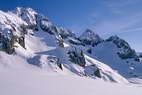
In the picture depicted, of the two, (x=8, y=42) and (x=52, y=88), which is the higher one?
(x=8, y=42)

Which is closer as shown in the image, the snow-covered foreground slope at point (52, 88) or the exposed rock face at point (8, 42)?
the snow-covered foreground slope at point (52, 88)

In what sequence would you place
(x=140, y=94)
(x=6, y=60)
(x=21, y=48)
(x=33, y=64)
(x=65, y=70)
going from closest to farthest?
1. (x=140, y=94)
2. (x=6, y=60)
3. (x=33, y=64)
4. (x=65, y=70)
5. (x=21, y=48)

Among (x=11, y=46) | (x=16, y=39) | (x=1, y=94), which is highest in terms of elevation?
(x=16, y=39)

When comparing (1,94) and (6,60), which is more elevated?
(6,60)

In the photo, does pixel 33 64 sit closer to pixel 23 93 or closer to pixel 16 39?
pixel 16 39

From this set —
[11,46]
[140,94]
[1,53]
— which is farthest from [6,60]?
[140,94]

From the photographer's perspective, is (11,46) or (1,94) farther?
(11,46)

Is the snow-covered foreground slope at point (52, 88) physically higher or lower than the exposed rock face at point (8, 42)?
lower

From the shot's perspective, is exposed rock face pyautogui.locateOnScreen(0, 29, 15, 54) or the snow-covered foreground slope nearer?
the snow-covered foreground slope

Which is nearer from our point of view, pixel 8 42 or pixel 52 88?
pixel 52 88

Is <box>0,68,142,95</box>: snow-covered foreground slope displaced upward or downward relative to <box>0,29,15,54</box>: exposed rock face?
downward

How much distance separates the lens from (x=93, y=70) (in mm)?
190500

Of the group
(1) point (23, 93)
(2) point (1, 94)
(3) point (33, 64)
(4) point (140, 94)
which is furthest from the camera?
(3) point (33, 64)

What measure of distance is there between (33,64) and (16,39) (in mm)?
33951
